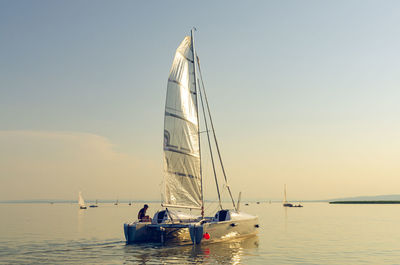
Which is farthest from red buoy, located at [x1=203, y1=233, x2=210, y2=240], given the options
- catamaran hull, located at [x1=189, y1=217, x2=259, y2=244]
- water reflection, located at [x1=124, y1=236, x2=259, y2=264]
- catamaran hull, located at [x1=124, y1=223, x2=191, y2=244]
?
catamaran hull, located at [x1=124, y1=223, x2=191, y2=244]

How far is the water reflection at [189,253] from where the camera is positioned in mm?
25188

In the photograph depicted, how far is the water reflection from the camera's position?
82.6 ft

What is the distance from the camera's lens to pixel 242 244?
33344 millimetres

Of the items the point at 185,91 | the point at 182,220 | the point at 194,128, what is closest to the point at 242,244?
the point at 182,220

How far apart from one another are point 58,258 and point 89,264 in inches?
131

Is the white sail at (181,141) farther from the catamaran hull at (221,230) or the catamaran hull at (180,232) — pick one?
the catamaran hull at (221,230)

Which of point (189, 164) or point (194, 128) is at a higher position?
Result: point (194, 128)

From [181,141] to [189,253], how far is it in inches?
359

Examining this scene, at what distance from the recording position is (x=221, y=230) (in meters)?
30.7

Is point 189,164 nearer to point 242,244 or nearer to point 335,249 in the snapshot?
point 242,244

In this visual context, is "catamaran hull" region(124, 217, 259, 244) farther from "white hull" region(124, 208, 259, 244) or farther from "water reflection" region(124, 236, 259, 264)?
"water reflection" region(124, 236, 259, 264)

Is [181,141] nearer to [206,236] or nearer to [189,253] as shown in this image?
[206,236]

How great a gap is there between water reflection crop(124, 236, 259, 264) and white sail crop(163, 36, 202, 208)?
12.9 feet

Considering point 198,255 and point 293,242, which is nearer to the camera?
point 198,255
